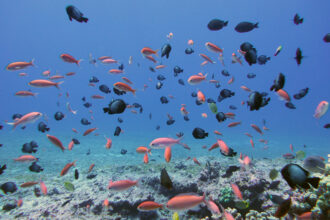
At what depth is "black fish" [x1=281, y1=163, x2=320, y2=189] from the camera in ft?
7.39

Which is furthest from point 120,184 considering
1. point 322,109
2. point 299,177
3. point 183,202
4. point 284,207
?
point 322,109

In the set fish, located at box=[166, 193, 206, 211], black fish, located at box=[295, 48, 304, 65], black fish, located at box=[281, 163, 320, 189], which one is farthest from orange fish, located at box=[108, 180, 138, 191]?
black fish, located at box=[295, 48, 304, 65]

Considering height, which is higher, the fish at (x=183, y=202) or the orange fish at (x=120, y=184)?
the orange fish at (x=120, y=184)

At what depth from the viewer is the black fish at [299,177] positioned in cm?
225

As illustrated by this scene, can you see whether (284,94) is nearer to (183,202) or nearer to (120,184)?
(183,202)

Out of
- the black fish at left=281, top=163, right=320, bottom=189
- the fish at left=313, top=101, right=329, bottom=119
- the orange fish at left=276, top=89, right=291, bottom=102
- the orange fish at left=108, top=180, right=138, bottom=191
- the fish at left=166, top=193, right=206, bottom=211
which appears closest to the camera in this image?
the black fish at left=281, top=163, right=320, bottom=189

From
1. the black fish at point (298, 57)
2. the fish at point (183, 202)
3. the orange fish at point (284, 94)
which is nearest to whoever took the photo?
the fish at point (183, 202)

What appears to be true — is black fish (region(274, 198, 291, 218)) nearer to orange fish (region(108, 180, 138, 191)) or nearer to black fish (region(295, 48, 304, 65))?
orange fish (region(108, 180, 138, 191))

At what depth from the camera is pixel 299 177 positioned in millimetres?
2260

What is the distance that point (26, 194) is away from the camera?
22.1ft

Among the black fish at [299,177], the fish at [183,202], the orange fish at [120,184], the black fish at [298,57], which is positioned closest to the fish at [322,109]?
the black fish at [298,57]

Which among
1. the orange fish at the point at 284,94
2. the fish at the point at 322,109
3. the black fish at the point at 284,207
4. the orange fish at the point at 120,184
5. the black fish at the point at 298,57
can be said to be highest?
the black fish at the point at 298,57

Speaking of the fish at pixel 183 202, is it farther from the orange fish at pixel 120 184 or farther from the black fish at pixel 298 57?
the black fish at pixel 298 57

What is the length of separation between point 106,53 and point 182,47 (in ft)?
171
